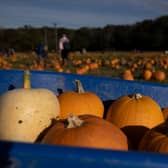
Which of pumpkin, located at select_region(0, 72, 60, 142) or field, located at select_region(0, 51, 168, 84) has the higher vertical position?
pumpkin, located at select_region(0, 72, 60, 142)

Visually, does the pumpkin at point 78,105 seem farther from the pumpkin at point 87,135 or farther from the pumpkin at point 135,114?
the pumpkin at point 87,135

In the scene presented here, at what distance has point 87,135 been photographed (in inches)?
50.3

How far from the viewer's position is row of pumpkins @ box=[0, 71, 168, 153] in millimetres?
1309

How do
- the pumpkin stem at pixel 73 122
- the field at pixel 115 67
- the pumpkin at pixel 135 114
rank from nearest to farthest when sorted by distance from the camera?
the pumpkin stem at pixel 73 122 → the pumpkin at pixel 135 114 → the field at pixel 115 67

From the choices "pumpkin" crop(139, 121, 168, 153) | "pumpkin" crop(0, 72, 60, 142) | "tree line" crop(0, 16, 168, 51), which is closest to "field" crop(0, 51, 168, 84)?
"pumpkin" crop(0, 72, 60, 142)

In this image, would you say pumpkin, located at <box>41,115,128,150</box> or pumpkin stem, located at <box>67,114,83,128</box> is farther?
pumpkin stem, located at <box>67,114,83,128</box>

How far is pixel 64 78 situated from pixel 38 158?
5.24 feet

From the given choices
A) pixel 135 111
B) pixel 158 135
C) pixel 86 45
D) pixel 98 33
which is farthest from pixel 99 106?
pixel 98 33

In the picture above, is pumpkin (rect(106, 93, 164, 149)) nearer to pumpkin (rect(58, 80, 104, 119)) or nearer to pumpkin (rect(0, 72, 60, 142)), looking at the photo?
pumpkin (rect(58, 80, 104, 119))

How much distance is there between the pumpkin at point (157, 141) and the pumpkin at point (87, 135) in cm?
8

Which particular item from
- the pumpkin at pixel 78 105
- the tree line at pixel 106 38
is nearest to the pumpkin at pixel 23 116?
the pumpkin at pixel 78 105

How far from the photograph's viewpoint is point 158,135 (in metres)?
1.37

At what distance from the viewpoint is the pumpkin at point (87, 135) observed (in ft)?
4.15

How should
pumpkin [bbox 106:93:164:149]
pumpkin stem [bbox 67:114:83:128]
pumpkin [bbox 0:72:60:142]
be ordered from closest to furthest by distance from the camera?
pumpkin stem [bbox 67:114:83:128] < pumpkin [bbox 0:72:60:142] < pumpkin [bbox 106:93:164:149]
